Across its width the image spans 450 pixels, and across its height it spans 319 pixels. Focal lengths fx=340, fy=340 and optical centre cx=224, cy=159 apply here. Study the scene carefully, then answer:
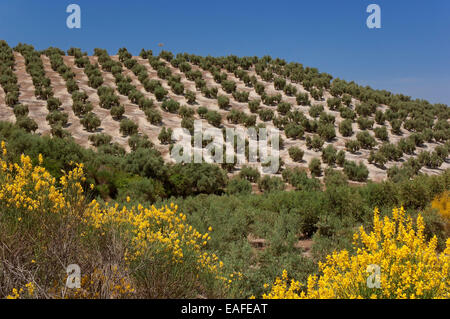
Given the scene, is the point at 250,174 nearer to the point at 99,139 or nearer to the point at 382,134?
the point at 99,139

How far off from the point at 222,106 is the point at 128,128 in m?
9.40

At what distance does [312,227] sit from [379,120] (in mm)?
24889

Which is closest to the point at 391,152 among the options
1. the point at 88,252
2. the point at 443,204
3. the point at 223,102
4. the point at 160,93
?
the point at 223,102

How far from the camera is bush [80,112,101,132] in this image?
933 inches

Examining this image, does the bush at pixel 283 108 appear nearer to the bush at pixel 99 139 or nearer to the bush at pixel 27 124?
the bush at pixel 99 139

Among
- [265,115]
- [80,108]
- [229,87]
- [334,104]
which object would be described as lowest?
[265,115]

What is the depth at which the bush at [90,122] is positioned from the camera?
77.7 ft

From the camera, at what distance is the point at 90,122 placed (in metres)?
23.6

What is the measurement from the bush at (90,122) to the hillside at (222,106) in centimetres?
7

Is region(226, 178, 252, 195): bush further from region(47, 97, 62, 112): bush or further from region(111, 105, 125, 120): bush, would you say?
region(47, 97, 62, 112): bush

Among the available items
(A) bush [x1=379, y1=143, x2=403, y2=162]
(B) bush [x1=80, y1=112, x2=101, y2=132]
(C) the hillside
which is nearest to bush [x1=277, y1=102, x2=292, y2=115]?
(C) the hillside
